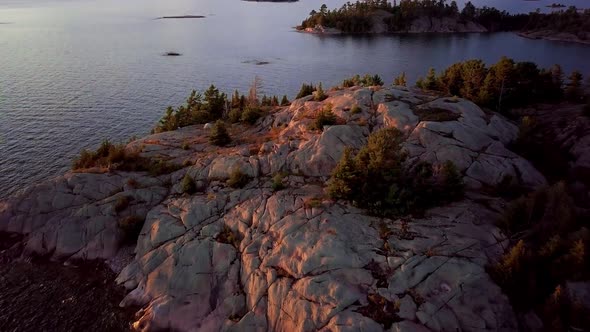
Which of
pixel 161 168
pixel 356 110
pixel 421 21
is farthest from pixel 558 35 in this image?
pixel 161 168

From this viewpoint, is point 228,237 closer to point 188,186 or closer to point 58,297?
point 188,186

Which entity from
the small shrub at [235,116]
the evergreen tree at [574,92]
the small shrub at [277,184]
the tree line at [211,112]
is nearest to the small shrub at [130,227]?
the small shrub at [277,184]

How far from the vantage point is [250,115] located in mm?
49375

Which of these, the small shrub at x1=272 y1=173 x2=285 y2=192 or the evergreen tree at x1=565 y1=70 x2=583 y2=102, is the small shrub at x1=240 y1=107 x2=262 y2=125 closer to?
the small shrub at x1=272 y1=173 x2=285 y2=192

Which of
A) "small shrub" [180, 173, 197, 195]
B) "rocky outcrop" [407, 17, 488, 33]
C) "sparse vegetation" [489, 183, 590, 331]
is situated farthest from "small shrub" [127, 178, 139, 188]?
"rocky outcrop" [407, 17, 488, 33]

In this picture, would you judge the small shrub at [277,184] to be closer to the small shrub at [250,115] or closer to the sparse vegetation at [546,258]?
the small shrub at [250,115]

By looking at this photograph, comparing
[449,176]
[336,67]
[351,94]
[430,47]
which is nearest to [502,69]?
[351,94]

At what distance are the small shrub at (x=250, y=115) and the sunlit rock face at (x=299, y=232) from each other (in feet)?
21.3

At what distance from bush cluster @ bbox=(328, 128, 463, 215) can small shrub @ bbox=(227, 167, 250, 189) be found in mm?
9221

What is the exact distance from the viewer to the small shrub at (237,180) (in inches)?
1414

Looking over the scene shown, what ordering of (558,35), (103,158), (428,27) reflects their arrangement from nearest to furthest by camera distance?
(103,158), (558,35), (428,27)

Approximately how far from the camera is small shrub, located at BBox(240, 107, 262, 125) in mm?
49344

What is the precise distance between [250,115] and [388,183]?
24215 mm

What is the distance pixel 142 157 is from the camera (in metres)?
42.4
